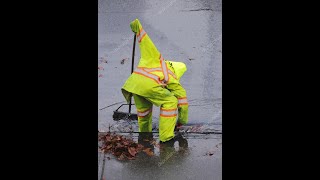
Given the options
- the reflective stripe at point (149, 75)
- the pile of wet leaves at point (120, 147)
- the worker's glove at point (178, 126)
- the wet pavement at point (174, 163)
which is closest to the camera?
the wet pavement at point (174, 163)

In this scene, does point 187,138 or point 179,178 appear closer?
point 179,178

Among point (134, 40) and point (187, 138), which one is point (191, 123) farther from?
point (134, 40)

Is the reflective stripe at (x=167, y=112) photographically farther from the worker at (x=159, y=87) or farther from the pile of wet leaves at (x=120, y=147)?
the pile of wet leaves at (x=120, y=147)

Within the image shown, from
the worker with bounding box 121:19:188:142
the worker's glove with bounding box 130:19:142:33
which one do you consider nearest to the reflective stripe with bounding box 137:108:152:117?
the worker with bounding box 121:19:188:142

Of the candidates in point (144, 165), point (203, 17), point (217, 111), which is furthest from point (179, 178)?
point (203, 17)

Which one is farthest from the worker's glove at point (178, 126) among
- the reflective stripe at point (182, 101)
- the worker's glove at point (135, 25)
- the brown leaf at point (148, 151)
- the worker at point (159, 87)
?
the worker's glove at point (135, 25)

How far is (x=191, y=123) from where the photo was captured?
17.6 feet

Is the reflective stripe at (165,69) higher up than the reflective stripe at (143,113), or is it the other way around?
the reflective stripe at (165,69)

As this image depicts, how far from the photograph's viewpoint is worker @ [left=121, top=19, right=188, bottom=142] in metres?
5.26

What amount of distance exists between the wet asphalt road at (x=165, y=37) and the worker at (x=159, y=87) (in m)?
0.07

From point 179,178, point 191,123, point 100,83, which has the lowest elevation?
point 179,178

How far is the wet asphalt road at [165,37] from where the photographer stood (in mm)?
5199
